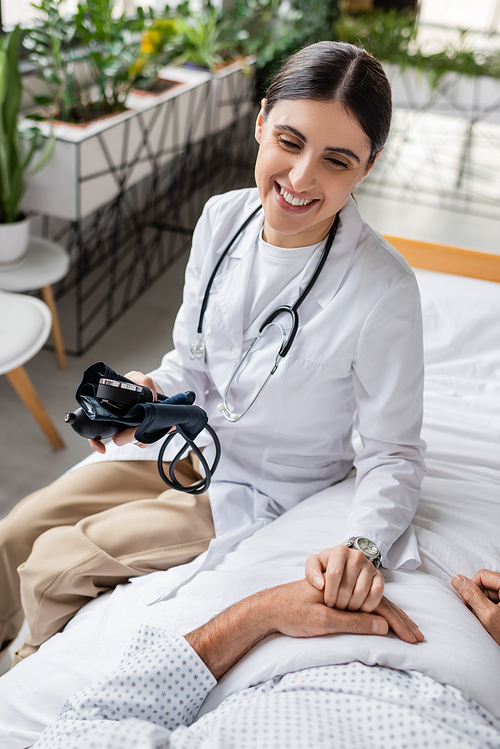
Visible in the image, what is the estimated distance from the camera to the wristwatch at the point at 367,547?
98 centimetres

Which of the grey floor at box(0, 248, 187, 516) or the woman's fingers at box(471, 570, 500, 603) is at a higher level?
the woman's fingers at box(471, 570, 500, 603)

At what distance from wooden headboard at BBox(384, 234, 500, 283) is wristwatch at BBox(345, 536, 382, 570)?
114 centimetres

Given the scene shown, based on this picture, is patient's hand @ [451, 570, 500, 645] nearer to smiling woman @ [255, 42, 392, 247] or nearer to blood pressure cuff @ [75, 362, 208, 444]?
blood pressure cuff @ [75, 362, 208, 444]

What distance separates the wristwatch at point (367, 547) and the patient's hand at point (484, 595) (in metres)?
0.13

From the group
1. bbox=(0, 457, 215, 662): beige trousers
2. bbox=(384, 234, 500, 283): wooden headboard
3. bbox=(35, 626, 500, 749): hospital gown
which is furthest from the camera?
bbox=(384, 234, 500, 283): wooden headboard

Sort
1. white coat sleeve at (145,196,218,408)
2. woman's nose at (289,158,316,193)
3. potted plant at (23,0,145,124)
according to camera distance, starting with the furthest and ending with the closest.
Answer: potted plant at (23,0,145,124), white coat sleeve at (145,196,218,408), woman's nose at (289,158,316,193)

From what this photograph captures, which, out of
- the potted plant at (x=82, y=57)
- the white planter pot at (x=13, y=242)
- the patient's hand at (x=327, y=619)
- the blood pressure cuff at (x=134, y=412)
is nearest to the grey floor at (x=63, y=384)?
the white planter pot at (x=13, y=242)

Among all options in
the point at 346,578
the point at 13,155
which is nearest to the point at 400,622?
the point at 346,578

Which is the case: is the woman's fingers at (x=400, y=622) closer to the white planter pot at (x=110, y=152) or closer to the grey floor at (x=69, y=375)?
the grey floor at (x=69, y=375)

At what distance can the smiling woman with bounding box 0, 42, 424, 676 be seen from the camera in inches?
37.9

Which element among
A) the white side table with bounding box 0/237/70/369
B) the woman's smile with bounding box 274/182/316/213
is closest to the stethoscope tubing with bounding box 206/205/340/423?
the woman's smile with bounding box 274/182/316/213

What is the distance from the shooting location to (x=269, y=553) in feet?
3.48

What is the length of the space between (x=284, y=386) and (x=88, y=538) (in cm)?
44

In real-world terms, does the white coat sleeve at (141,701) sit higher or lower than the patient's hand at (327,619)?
lower
